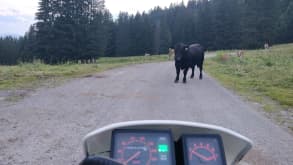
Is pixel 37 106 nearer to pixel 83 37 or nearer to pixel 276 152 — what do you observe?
pixel 276 152

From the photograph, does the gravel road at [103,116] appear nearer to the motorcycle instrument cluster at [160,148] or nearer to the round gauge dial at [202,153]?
the motorcycle instrument cluster at [160,148]

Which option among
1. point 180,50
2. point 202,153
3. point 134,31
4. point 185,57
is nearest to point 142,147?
point 202,153

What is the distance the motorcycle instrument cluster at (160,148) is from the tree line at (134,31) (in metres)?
32.3

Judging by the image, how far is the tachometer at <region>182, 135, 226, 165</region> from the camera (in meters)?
2.24

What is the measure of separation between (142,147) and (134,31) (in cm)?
7740

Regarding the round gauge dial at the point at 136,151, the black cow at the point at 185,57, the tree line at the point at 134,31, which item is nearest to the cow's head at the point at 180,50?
the black cow at the point at 185,57

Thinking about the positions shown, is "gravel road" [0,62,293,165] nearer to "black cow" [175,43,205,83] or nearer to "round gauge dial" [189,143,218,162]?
"black cow" [175,43,205,83]

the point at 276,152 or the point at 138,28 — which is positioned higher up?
the point at 138,28

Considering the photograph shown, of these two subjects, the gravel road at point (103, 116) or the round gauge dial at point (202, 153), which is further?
the gravel road at point (103, 116)

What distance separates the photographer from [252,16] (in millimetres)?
63594

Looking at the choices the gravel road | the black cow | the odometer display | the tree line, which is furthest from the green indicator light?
the tree line

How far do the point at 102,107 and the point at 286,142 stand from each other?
14.1 ft

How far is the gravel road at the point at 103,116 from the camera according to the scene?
16.3 ft

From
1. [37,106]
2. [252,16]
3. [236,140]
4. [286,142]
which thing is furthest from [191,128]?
[252,16]
